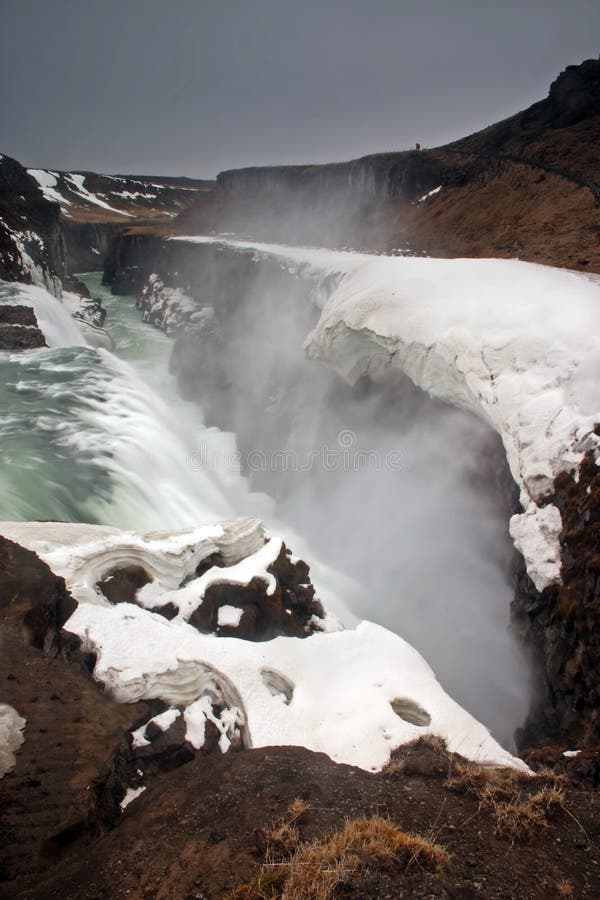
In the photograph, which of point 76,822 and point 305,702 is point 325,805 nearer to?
point 76,822

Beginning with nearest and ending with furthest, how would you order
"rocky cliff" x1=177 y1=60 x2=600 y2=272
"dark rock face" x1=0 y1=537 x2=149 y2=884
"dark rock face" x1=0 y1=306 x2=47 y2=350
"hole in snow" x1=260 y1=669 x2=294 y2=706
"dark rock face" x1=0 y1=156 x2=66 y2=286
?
"dark rock face" x1=0 y1=537 x2=149 y2=884
"hole in snow" x1=260 y1=669 x2=294 y2=706
"dark rock face" x1=0 y1=306 x2=47 y2=350
"rocky cliff" x1=177 y1=60 x2=600 y2=272
"dark rock face" x1=0 y1=156 x2=66 y2=286

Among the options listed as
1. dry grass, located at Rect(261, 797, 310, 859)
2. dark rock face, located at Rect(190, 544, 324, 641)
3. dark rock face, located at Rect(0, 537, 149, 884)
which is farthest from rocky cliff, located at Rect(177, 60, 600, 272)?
dark rock face, located at Rect(0, 537, 149, 884)

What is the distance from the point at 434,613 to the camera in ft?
46.3

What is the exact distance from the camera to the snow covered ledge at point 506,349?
8695mm

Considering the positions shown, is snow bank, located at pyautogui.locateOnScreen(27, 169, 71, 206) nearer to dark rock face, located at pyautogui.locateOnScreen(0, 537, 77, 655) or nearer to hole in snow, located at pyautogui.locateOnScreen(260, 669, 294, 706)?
dark rock face, located at pyautogui.locateOnScreen(0, 537, 77, 655)

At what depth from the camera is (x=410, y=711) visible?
7.30 meters

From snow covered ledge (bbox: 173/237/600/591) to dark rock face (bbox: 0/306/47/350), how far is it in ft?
47.8

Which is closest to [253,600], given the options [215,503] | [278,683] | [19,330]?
[278,683]

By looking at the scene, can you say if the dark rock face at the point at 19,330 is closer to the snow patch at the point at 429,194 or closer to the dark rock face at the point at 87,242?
the snow patch at the point at 429,194

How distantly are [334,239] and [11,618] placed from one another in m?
43.0

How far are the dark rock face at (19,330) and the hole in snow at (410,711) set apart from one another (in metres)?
24.1

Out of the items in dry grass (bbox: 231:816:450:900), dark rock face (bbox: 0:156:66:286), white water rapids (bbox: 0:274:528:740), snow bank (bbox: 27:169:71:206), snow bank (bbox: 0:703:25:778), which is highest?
snow bank (bbox: 27:169:71:206)

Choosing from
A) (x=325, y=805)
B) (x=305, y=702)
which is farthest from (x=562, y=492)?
(x=325, y=805)

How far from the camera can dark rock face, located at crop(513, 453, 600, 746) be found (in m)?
7.00
